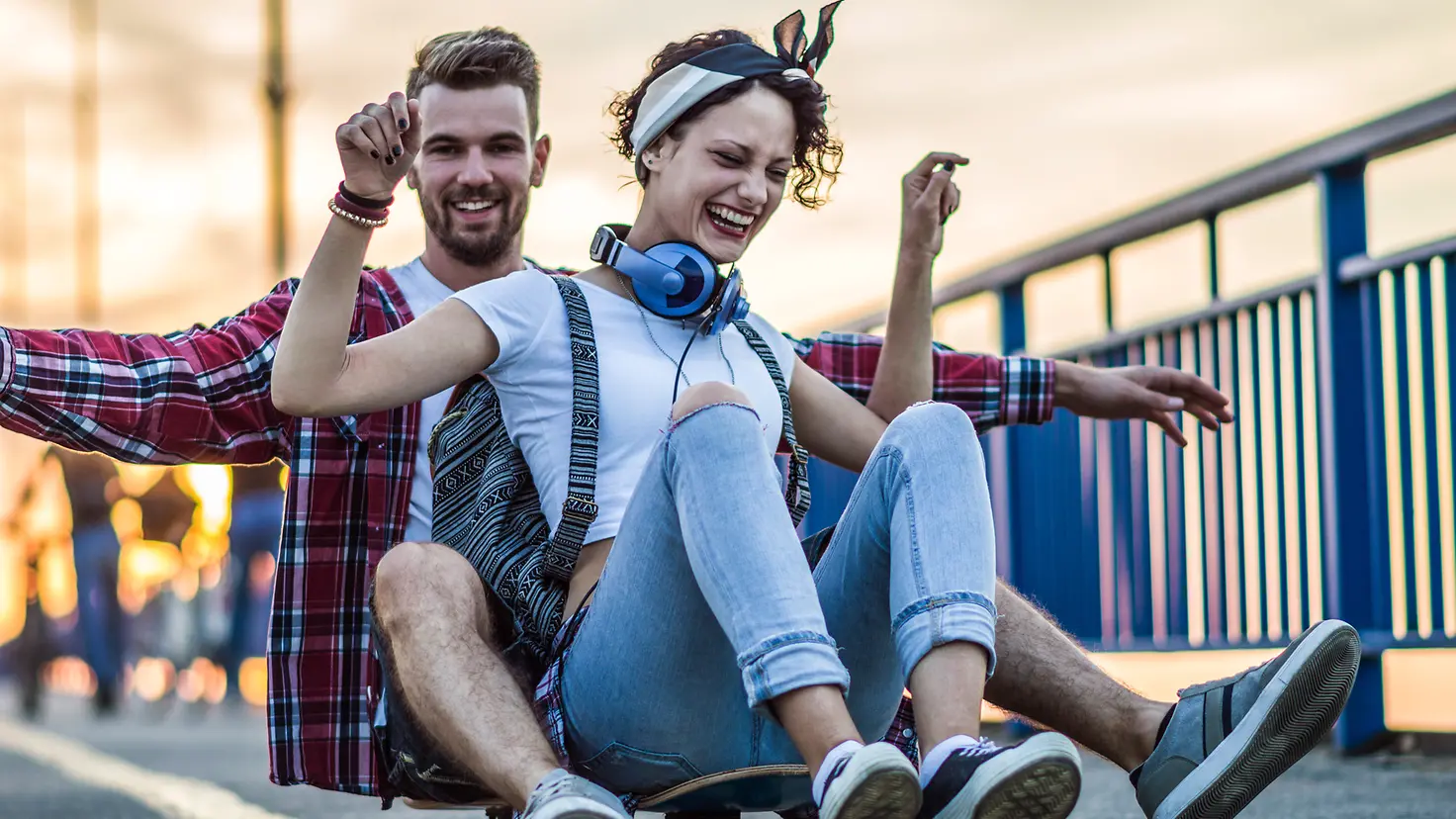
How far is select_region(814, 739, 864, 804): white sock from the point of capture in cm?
216

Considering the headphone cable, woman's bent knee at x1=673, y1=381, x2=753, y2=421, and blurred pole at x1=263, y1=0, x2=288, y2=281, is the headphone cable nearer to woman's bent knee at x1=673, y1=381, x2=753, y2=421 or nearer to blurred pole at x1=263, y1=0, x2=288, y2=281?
woman's bent knee at x1=673, y1=381, x2=753, y2=421

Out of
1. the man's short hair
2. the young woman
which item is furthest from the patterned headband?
the man's short hair

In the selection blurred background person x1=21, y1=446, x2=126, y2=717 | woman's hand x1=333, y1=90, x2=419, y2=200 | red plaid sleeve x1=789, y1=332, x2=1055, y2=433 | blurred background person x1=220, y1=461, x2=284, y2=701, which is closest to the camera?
woman's hand x1=333, y1=90, x2=419, y2=200

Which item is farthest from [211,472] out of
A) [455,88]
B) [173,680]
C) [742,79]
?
[742,79]

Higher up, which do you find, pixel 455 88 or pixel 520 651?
pixel 455 88

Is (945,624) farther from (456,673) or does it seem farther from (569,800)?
(456,673)

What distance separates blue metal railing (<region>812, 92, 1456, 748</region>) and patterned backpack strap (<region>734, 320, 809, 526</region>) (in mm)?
1951

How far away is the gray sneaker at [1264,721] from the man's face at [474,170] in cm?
177

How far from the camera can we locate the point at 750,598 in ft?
7.39

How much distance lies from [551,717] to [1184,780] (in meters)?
0.83

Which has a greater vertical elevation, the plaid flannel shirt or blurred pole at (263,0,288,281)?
blurred pole at (263,0,288,281)

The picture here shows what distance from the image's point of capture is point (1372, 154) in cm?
469

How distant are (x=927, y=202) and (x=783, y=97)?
1.03 feet

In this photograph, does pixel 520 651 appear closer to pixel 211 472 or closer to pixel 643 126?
pixel 643 126
